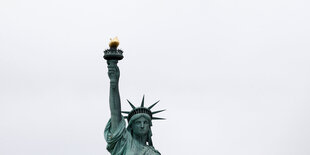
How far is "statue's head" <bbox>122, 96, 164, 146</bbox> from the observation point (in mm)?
35188

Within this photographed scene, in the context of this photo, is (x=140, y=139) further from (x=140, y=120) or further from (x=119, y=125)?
(x=119, y=125)

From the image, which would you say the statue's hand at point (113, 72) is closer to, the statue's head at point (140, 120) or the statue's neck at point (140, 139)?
the statue's head at point (140, 120)

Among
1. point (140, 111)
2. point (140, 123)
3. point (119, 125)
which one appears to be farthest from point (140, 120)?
point (119, 125)

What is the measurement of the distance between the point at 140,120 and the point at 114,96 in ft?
3.66

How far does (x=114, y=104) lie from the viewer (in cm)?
3466

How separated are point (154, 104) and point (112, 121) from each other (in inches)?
56.7

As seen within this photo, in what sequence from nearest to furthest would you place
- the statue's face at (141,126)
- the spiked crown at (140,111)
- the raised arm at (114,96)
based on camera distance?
the raised arm at (114,96) < the statue's face at (141,126) < the spiked crown at (140,111)

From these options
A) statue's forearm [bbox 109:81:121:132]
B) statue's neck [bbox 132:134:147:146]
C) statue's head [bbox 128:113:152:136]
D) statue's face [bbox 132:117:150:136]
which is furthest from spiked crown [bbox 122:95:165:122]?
statue's forearm [bbox 109:81:121:132]

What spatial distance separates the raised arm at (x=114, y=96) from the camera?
1366 inches

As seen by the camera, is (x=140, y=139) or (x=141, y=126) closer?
(x=141, y=126)

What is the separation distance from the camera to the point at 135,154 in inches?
1367

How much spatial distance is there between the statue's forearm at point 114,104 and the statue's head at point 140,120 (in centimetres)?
66

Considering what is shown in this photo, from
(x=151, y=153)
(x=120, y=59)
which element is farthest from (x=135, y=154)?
(x=120, y=59)

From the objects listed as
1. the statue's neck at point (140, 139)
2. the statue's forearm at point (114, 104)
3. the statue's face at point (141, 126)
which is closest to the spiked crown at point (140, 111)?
the statue's face at point (141, 126)
